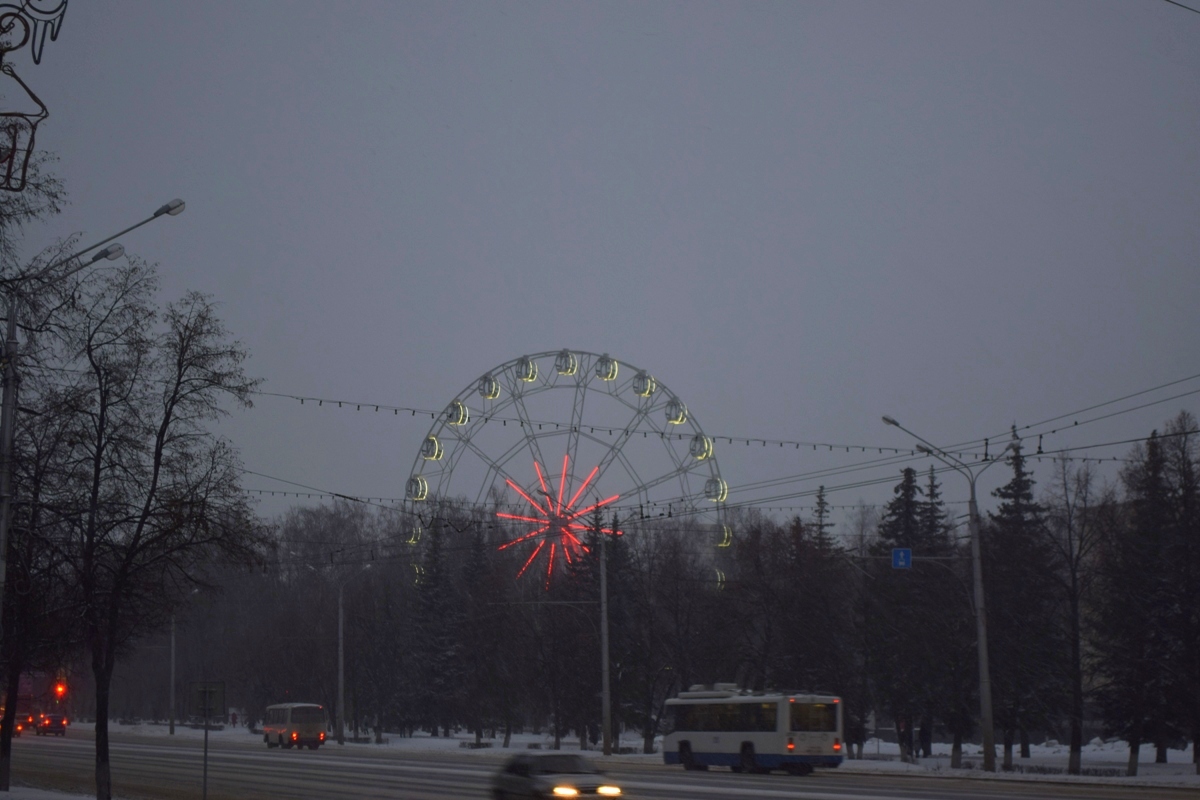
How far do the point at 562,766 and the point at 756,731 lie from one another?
18.0 meters

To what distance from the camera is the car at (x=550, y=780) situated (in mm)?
19641

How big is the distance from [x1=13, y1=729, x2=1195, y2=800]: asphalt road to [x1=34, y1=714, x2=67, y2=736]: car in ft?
114

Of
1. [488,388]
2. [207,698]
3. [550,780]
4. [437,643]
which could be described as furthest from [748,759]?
[437,643]

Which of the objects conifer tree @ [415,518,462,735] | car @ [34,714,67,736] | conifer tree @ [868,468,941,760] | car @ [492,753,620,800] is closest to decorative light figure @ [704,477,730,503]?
conifer tree @ [868,468,941,760]

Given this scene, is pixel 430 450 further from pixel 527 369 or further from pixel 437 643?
pixel 437 643

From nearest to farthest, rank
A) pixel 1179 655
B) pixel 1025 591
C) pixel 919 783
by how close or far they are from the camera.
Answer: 1. pixel 919 783
2. pixel 1179 655
3. pixel 1025 591

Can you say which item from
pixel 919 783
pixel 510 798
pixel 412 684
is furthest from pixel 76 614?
pixel 412 684

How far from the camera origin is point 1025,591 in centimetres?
5053

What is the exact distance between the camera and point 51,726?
78.4 metres

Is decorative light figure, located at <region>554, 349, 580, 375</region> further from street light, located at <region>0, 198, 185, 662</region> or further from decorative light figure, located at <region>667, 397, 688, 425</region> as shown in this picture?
street light, located at <region>0, 198, 185, 662</region>

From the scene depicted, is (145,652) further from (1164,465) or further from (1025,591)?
(1164,465)

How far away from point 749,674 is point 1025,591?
13.6 meters

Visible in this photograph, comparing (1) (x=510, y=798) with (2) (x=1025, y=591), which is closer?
(1) (x=510, y=798)

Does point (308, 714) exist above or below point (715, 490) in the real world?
below
